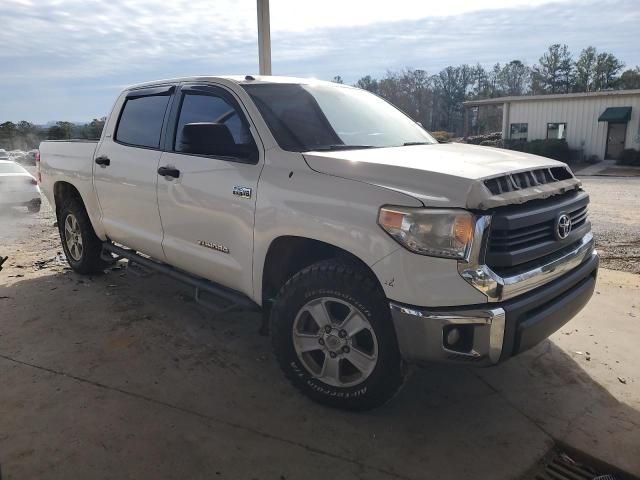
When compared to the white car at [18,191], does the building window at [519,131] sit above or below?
above

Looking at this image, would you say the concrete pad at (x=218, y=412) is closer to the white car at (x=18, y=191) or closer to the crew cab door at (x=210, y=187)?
the crew cab door at (x=210, y=187)

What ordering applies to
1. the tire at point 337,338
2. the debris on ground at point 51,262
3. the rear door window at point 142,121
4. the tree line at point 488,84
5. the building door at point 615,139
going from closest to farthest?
the tire at point 337,338 < the rear door window at point 142,121 < the debris on ground at point 51,262 < the building door at point 615,139 < the tree line at point 488,84

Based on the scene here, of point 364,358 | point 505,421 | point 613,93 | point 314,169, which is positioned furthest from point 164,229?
point 613,93

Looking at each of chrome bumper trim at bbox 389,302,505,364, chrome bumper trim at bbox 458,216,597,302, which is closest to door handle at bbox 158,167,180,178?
chrome bumper trim at bbox 389,302,505,364

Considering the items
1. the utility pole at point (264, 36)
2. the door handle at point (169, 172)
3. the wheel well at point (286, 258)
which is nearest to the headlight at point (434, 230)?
the wheel well at point (286, 258)

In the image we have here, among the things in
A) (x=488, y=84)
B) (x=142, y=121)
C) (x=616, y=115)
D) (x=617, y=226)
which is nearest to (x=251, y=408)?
(x=142, y=121)

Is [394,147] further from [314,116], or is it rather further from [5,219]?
[5,219]

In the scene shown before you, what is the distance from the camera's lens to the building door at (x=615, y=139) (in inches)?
1075

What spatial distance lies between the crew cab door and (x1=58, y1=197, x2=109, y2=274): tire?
180 cm

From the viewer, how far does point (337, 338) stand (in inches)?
120

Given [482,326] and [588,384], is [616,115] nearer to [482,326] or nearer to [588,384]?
[588,384]

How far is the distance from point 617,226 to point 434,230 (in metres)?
7.59

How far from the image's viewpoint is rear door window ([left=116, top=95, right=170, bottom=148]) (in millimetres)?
4383

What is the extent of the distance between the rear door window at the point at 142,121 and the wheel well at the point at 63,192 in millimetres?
1199
